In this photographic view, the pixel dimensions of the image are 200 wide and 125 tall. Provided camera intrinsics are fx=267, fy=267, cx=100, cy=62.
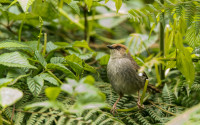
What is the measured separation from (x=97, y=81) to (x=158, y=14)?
1019mm

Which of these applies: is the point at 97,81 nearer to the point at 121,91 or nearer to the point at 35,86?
the point at 121,91

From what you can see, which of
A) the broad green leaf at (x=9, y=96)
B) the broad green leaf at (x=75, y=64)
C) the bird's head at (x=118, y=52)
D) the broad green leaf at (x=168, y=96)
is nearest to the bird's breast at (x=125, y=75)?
the bird's head at (x=118, y=52)

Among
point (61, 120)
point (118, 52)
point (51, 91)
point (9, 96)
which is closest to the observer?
point (51, 91)

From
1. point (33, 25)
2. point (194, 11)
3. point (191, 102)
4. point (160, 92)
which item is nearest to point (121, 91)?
point (160, 92)

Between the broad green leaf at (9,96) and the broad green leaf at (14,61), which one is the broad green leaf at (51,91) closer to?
the broad green leaf at (9,96)

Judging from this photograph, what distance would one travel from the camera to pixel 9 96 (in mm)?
1283

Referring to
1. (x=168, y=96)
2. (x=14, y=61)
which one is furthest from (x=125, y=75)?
(x=14, y=61)

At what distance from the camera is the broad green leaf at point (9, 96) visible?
125cm

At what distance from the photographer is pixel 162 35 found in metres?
2.72

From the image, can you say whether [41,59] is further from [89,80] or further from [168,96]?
[168,96]

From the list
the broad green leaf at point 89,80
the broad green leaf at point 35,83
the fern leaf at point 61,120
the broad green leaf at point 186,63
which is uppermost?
the broad green leaf at point 89,80

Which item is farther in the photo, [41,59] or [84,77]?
[84,77]

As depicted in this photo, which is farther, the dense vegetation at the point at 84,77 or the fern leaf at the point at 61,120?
the fern leaf at the point at 61,120

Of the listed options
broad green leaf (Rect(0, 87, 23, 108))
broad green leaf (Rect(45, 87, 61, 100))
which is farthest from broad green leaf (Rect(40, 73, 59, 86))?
broad green leaf (Rect(45, 87, 61, 100))
